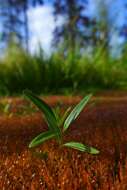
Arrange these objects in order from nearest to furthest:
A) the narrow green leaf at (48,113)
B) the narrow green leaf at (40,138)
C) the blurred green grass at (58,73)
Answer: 1. the narrow green leaf at (40,138)
2. the narrow green leaf at (48,113)
3. the blurred green grass at (58,73)

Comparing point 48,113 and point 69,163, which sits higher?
point 48,113

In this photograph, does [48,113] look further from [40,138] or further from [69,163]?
[69,163]

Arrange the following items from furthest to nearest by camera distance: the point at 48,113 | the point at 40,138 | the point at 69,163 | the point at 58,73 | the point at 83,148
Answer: the point at 58,73 → the point at 48,113 → the point at 40,138 → the point at 83,148 → the point at 69,163

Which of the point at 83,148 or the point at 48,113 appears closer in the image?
the point at 83,148

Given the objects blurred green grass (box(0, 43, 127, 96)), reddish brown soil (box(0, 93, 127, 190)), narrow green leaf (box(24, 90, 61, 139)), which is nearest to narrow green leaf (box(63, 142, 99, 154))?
reddish brown soil (box(0, 93, 127, 190))

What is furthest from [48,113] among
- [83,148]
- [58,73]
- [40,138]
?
[58,73]

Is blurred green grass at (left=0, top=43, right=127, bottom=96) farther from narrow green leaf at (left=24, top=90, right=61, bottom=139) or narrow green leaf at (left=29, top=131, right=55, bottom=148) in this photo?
narrow green leaf at (left=29, top=131, right=55, bottom=148)

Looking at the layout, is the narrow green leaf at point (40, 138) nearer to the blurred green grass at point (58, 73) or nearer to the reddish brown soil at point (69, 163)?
the reddish brown soil at point (69, 163)

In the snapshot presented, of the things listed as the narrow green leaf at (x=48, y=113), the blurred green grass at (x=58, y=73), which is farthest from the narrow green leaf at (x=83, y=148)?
the blurred green grass at (x=58, y=73)

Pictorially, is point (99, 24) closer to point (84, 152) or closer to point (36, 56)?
point (36, 56)
